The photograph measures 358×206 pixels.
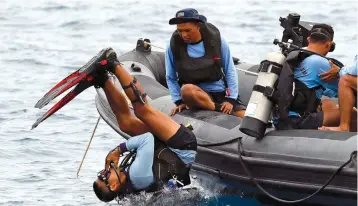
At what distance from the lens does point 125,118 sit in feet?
30.0

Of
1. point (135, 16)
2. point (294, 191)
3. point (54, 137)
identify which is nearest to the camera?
point (294, 191)

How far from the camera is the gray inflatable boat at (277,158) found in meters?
8.02

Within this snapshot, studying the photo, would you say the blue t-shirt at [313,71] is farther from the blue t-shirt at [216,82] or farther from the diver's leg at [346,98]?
the blue t-shirt at [216,82]

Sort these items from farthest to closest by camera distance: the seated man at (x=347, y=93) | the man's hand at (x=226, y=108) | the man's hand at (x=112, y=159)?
1. the man's hand at (x=226, y=108)
2. the man's hand at (x=112, y=159)
3. the seated man at (x=347, y=93)

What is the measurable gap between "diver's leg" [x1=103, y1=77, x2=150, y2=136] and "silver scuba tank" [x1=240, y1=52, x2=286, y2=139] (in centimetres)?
94

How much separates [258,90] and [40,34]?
10838 mm

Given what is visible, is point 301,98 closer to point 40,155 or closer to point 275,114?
point 275,114

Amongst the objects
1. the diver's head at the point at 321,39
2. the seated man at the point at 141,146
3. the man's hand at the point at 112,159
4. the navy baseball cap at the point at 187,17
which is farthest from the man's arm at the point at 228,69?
the man's hand at the point at 112,159

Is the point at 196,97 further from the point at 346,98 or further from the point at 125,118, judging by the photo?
the point at 346,98

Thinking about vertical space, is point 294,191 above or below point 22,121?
above

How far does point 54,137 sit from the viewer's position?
12.6 metres

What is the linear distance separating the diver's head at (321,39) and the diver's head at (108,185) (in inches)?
73.9

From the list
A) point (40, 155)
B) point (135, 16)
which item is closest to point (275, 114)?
point (40, 155)

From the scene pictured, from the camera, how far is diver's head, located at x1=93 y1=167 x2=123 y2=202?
8625 mm
